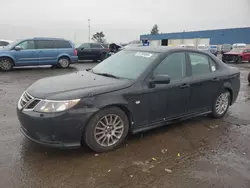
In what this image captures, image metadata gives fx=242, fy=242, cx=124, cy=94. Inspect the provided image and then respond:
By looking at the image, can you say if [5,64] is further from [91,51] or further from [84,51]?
[91,51]

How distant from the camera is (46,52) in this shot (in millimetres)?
13016

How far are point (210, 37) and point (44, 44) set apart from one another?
56020mm

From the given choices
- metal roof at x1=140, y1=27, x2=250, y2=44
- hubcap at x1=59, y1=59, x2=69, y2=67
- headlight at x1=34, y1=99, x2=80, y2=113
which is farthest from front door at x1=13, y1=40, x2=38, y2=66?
metal roof at x1=140, y1=27, x2=250, y2=44

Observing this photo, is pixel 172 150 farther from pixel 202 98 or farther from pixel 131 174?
pixel 202 98

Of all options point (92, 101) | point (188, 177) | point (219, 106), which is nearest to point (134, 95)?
point (92, 101)

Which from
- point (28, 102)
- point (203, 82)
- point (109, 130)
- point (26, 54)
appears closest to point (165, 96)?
point (203, 82)

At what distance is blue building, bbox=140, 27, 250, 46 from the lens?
54.4 m

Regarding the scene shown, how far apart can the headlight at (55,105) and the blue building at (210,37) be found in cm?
5053

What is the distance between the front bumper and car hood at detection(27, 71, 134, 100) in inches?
10.1

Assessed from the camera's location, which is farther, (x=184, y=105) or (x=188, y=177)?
(x=184, y=105)

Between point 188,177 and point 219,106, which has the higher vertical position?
point 219,106

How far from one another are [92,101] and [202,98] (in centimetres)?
244

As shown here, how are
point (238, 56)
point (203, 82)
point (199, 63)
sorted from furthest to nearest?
point (238, 56), point (199, 63), point (203, 82)

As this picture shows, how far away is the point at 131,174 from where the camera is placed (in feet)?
10.2
